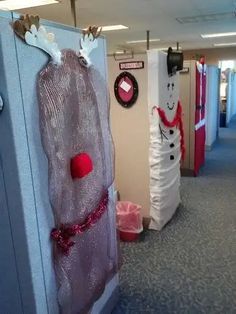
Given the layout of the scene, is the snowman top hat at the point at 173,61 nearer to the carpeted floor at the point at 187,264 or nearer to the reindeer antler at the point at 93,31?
the reindeer antler at the point at 93,31

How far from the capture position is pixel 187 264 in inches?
94.7

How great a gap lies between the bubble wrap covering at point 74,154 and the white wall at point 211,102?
443 cm

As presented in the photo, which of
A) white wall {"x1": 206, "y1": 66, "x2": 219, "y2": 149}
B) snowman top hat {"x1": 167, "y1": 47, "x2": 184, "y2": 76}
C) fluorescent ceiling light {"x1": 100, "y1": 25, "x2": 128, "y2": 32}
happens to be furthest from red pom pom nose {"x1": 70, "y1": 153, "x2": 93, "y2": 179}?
fluorescent ceiling light {"x1": 100, "y1": 25, "x2": 128, "y2": 32}

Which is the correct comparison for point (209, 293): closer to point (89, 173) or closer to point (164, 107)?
point (89, 173)

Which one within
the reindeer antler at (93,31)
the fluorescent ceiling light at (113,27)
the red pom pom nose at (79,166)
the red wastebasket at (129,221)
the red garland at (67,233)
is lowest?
the red wastebasket at (129,221)

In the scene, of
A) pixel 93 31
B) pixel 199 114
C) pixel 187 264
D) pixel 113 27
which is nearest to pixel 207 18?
pixel 113 27

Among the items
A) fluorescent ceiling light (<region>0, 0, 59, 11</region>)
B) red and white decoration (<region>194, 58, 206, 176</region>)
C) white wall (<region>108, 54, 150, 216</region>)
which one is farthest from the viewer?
fluorescent ceiling light (<region>0, 0, 59, 11</region>)

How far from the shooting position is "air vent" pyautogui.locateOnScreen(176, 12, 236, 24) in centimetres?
579

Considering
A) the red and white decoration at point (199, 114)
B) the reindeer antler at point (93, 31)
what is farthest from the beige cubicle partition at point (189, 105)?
the reindeer antler at point (93, 31)

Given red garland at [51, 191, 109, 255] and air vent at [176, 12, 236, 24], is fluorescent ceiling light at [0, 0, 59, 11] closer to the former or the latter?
air vent at [176, 12, 236, 24]

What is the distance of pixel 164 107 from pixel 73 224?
1770 mm

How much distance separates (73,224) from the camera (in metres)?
1.32

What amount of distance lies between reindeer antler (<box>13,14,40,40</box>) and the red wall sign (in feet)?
5.43

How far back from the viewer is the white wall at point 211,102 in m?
5.57
